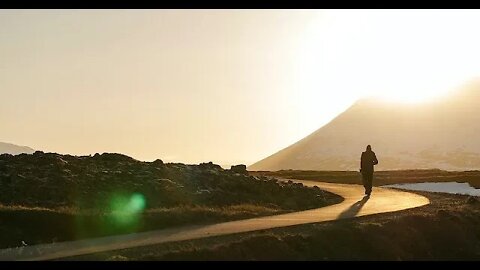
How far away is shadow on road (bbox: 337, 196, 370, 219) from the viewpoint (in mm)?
23891

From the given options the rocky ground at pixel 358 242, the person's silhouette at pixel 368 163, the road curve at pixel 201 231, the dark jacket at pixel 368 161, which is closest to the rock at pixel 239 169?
the person's silhouette at pixel 368 163

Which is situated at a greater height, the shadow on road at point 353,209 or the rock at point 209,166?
the rock at point 209,166

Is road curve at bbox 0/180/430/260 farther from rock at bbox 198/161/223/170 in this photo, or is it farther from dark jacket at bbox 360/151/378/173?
rock at bbox 198/161/223/170

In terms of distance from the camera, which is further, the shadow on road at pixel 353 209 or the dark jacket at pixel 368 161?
the dark jacket at pixel 368 161

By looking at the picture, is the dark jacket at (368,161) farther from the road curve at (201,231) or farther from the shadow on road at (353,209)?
the road curve at (201,231)

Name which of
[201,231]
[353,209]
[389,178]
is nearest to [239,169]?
[353,209]

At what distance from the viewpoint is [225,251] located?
1698 centimetres

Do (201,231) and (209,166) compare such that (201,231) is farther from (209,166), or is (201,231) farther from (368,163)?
(209,166)

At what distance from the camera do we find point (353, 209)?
26.4m

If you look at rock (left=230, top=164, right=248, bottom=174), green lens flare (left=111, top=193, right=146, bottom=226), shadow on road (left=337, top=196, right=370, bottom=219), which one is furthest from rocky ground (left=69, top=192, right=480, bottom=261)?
rock (left=230, top=164, right=248, bottom=174)

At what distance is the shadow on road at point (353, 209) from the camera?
78.4ft

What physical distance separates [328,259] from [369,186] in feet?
47.6
